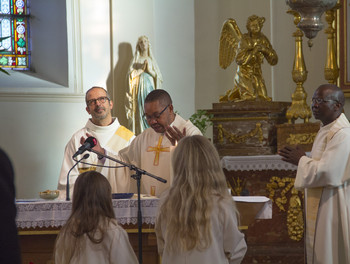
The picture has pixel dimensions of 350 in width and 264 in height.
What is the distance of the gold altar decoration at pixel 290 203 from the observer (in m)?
7.53

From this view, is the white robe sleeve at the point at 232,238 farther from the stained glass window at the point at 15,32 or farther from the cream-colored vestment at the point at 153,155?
the stained glass window at the point at 15,32

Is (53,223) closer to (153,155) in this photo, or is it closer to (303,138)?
(153,155)

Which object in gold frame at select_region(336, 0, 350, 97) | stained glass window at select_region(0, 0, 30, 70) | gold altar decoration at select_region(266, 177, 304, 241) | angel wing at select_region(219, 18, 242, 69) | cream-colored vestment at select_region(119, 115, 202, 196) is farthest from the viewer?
stained glass window at select_region(0, 0, 30, 70)

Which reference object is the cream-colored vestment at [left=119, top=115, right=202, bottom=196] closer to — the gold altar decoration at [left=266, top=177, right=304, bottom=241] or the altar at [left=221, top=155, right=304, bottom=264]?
the altar at [left=221, top=155, right=304, bottom=264]

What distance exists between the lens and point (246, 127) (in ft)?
27.2

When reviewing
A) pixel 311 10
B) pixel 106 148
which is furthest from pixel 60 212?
pixel 311 10

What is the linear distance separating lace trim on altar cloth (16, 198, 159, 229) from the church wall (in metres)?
5.01

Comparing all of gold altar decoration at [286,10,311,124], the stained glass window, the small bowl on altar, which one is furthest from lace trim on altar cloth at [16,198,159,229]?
the stained glass window

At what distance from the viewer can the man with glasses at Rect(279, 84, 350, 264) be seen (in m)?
5.43

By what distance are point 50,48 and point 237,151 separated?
162 inches

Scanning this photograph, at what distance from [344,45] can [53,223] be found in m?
4.77

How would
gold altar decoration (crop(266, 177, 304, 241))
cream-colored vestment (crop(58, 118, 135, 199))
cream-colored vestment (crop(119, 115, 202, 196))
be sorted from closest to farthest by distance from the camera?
cream-colored vestment (crop(119, 115, 202, 196)), cream-colored vestment (crop(58, 118, 135, 199)), gold altar decoration (crop(266, 177, 304, 241))

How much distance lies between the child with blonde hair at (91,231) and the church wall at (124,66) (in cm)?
610

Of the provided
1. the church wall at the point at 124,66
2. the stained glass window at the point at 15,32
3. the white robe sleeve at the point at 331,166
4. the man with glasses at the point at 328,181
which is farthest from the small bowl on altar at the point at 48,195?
the stained glass window at the point at 15,32
